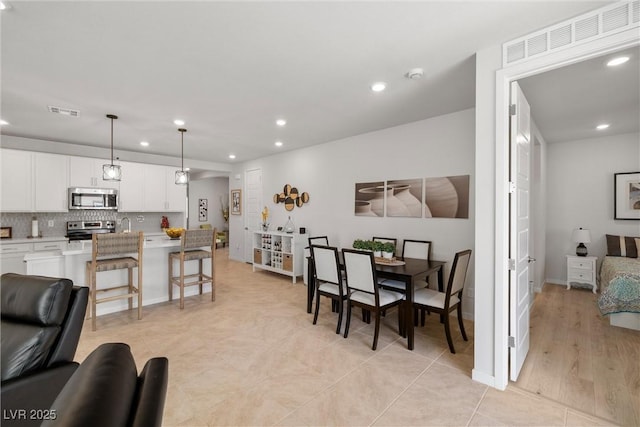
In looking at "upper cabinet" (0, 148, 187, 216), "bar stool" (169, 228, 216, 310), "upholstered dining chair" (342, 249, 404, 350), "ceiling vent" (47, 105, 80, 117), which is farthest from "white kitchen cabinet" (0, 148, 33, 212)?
"upholstered dining chair" (342, 249, 404, 350)

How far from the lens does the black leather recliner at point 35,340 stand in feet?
4.44

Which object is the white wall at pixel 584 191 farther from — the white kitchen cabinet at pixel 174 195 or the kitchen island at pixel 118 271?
the white kitchen cabinet at pixel 174 195

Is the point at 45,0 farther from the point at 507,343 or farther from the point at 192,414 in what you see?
the point at 507,343

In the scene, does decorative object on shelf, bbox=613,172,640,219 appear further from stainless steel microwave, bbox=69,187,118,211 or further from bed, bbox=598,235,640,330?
stainless steel microwave, bbox=69,187,118,211

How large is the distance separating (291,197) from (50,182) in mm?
4187

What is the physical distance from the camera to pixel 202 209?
33.3 ft

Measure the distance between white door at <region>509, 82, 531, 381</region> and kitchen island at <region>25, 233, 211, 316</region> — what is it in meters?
4.16

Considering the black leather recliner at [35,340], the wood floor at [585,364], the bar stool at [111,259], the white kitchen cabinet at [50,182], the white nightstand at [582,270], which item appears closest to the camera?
the black leather recliner at [35,340]

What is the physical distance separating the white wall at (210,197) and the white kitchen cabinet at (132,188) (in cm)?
388

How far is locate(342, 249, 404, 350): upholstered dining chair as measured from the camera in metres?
2.88

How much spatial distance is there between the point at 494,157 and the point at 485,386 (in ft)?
5.84

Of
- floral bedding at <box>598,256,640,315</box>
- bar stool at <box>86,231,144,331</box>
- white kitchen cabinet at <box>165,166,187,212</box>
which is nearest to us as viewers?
floral bedding at <box>598,256,640,315</box>

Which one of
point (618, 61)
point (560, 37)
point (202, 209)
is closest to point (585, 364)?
point (618, 61)

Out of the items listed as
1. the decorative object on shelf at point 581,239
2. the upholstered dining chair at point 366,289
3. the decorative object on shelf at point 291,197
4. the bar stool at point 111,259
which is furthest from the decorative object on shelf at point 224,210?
the decorative object on shelf at point 581,239
